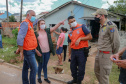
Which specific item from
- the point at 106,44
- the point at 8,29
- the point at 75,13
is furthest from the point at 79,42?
the point at 8,29

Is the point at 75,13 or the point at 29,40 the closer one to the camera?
the point at 29,40

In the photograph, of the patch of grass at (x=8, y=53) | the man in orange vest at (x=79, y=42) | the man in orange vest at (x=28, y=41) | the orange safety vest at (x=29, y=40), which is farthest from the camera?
the patch of grass at (x=8, y=53)

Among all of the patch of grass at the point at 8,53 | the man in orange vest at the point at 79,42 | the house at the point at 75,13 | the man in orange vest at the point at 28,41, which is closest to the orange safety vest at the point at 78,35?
the man in orange vest at the point at 79,42

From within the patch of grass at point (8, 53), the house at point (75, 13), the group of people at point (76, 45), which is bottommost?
the patch of grass at point (8, 53)

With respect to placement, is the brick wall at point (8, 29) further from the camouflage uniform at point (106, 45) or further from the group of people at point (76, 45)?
the camouflage uniform at point (106, 45)

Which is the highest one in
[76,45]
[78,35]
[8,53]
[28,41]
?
[78,35]

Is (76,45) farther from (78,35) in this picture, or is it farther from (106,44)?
(106,44)

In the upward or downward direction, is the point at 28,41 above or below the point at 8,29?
below

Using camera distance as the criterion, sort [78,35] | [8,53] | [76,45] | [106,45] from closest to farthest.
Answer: [106,45] → [76,45] → [78,35] → [8,53]

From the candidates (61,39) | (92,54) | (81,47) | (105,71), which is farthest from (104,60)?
(92,54)

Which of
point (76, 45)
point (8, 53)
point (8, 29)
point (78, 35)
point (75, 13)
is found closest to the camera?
point (76, 45)

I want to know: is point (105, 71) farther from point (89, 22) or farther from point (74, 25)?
point (89, 22)

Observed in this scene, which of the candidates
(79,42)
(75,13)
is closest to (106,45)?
(79,42)

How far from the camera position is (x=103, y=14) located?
3.04 m
